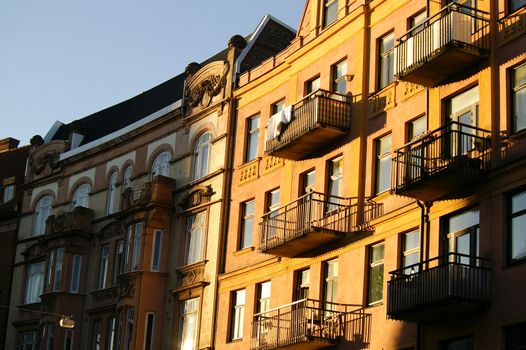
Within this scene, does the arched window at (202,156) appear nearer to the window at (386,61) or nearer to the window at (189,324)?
the window at (189,324)

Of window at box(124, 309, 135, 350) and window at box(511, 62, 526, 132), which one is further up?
window at box(511, 62, 526, 132)

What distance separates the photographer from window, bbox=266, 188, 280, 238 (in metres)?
33.7

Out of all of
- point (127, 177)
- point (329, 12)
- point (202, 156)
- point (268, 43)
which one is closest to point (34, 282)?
point (127, 177)

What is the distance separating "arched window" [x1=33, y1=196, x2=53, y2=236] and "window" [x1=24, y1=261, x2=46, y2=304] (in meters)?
1.80

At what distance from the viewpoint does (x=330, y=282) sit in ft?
104

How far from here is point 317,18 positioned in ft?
117

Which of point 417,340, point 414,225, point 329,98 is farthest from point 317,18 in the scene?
point 417,340

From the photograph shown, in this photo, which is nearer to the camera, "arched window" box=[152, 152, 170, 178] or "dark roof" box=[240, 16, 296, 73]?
"dark roof" box=[240, 16, 296, 73]

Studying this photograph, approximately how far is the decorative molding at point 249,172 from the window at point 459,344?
12483 mm

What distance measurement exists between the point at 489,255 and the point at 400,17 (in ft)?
29.4

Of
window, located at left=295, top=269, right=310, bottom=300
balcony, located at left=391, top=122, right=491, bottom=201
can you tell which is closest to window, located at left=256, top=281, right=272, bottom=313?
window, located at left=295, top=269, right=310, bottom=300

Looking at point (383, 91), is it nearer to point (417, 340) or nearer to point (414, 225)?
point (414, 225)

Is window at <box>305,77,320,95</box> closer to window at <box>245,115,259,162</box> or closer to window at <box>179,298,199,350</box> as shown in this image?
window at <box>245,115,259,162</box>

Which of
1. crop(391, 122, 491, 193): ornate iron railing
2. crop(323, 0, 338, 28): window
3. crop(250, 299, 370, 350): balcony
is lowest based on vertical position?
crop(250, 299, 370, 350): balcony
